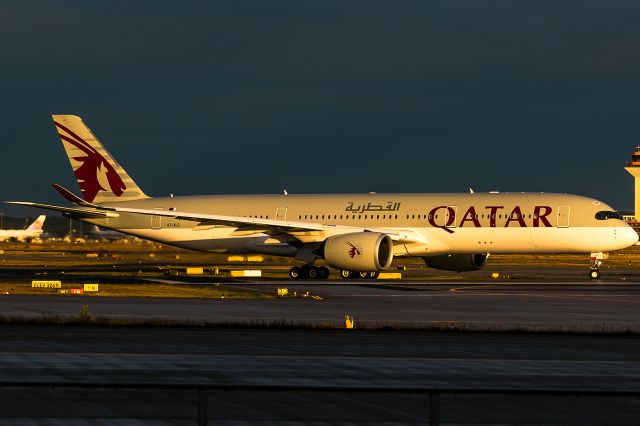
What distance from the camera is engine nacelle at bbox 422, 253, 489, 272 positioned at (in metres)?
68.8

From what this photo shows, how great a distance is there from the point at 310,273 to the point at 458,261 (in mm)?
8732

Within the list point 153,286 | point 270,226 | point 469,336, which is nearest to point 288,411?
point 469,336

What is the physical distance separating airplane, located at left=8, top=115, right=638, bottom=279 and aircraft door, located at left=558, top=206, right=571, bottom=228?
5 cm

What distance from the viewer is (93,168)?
76812 millimetres

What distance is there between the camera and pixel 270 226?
66.6 metres

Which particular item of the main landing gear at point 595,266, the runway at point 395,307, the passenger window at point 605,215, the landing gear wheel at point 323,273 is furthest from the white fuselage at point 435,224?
the runway at point 395,307

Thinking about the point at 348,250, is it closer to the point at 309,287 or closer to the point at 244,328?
the point at 309,287

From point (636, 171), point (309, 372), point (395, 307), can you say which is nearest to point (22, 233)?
point (636, 171)

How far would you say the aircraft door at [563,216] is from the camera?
64.1 m

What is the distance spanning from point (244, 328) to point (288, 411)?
55.6ft

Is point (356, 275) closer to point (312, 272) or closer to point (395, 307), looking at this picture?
point (312, 272)

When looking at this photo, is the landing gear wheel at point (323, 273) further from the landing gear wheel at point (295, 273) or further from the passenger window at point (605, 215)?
the passenger window at point (605, 215)

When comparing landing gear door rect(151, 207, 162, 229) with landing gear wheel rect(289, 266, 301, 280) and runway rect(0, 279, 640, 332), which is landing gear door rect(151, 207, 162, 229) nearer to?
landing gear wheel rect(289, 266, 301, 280)

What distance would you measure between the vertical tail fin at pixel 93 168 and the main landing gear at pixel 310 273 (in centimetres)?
1504
